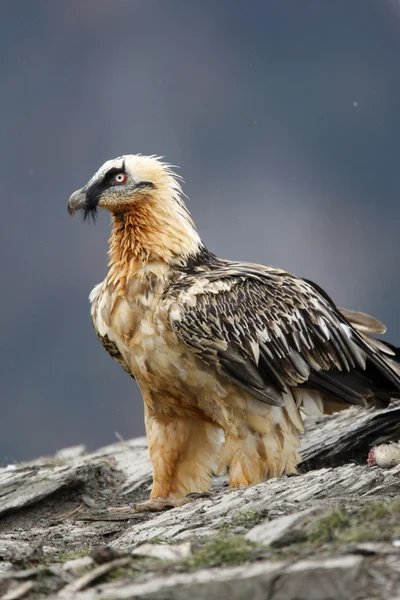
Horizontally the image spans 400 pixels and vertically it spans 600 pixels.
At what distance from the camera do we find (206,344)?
7.22 metres

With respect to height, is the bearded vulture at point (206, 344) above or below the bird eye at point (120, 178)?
below

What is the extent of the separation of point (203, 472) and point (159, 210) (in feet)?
7.54

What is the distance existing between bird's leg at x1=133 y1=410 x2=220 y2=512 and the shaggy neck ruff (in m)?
1.27

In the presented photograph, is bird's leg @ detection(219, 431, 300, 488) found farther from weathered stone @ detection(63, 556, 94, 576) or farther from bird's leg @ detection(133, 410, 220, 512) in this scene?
weathered stone @ detection(63, 556, 94, 576)

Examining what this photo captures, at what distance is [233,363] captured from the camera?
7.36 meters

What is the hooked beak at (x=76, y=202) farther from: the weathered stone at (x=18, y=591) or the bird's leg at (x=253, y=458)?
the weathered stone at (x=18, y=591)

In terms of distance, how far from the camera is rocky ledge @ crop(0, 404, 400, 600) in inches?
133

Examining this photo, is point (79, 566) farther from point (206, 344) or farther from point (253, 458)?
point (253, 458)

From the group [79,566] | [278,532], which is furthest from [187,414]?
[79,566]

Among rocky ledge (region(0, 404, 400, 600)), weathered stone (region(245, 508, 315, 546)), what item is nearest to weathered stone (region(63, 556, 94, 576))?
rocky ledge (region(0, 404, 400, 600))

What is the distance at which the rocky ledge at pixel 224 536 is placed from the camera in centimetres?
339

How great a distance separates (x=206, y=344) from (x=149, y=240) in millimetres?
1180

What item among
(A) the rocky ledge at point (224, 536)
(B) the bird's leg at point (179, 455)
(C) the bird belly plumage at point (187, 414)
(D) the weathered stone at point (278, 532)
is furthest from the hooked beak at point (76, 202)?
(D) the weathered stone at point (278, 532)

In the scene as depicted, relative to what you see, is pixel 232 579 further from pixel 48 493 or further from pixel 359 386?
pixel 48 493
